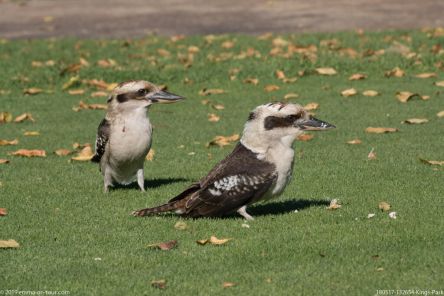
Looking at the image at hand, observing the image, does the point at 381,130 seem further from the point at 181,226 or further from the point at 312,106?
the point at 181,226

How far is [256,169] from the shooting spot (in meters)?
8.10

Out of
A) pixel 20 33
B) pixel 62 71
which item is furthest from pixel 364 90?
pixel 20 33

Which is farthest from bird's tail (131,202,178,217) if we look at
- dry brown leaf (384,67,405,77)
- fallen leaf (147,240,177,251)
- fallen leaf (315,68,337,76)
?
fallen leaf (315,68,337,76)

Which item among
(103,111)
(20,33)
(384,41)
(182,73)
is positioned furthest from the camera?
(20,33)

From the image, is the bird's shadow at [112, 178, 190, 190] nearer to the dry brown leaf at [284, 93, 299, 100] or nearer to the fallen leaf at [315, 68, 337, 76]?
the dry brown leaf at [284, 93, 299, 100]

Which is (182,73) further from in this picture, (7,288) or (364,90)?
(7,288)

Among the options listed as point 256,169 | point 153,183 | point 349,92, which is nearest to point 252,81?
point 349,92

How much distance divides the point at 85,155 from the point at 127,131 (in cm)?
212

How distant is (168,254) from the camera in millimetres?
7207

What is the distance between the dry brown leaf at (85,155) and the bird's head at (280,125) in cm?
360

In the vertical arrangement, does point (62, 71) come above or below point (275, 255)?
below

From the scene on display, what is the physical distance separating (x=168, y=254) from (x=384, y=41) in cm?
1268

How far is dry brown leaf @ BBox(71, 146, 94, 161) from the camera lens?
11.3 m

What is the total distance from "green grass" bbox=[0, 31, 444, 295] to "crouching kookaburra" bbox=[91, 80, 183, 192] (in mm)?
284
